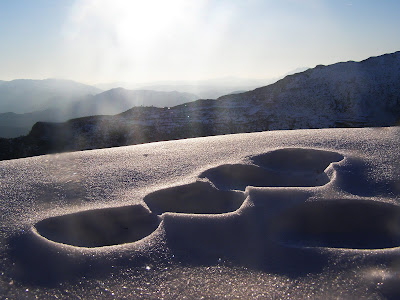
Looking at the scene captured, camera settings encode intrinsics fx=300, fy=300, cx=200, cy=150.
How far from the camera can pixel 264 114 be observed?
38.7 ft

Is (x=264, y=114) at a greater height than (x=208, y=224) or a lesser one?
greater

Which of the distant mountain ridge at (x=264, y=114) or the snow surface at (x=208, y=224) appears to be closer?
the snow surface at (x=208, y=224)

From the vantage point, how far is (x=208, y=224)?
967 millimetres

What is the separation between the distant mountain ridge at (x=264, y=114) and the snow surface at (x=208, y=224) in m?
8.80

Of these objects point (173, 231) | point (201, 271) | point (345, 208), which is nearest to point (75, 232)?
point (173, 231)

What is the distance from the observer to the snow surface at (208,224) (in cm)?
75

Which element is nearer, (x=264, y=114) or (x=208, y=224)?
(x=208, y=224)

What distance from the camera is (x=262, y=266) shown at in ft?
2.65

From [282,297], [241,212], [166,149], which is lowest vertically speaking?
[282,297]

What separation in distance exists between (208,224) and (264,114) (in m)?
11.2

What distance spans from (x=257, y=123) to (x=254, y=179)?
10.0m

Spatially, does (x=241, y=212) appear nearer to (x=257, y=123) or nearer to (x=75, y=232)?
(x=75, y=232)

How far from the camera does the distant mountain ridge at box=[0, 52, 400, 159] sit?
1080 cm

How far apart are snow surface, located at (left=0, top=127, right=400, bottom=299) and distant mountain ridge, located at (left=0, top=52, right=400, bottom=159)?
880 centimetres
